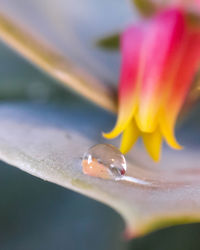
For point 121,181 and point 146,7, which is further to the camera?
point 146,7

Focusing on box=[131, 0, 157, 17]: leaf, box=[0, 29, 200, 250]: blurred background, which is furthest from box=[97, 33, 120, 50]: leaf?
box=[0, 29, 200, 250]: blurred background

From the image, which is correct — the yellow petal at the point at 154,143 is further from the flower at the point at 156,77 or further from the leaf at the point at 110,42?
the leaf at the point at 110,42

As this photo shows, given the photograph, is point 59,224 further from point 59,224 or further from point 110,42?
point 110,42

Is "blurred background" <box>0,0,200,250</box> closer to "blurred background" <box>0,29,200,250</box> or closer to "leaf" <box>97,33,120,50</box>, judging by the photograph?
"blurred background" <box>0,29,200,250</box>

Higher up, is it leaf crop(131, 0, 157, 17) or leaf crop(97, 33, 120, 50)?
leaf crop(131, 0, 157, 17)

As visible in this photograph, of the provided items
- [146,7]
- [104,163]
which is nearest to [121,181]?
[104,163]

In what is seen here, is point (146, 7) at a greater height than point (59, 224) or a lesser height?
greater
